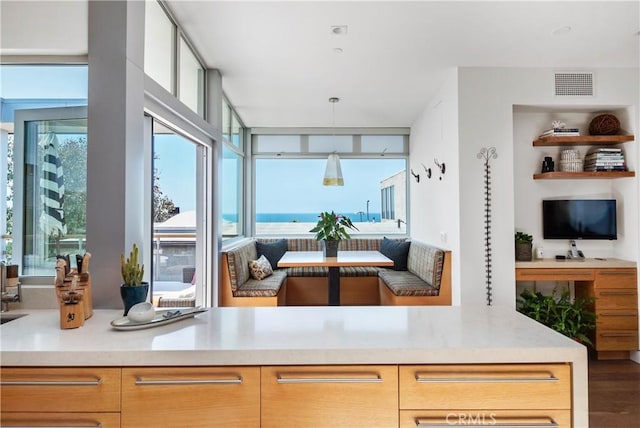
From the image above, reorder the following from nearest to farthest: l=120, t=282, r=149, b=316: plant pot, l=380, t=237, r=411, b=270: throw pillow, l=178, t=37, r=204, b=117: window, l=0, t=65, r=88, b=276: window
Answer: l=120, t=282, r=149, b=316: plant pot, l=0, t=65, r=88, b=276: window, l=178, t=37, r=204, b=117: window, l=380, t=237, r=411, b=270: throw pillow

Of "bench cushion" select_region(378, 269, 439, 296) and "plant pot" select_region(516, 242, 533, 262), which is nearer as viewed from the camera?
"plant pot" select_region(516, 242, 533, 262)

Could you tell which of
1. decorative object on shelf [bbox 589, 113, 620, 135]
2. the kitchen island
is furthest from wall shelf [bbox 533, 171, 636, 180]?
the kitchen island

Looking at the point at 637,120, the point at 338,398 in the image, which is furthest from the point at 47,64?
the point at 637,120

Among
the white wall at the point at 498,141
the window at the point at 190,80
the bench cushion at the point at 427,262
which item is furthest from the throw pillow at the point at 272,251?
the white wall at the point at 498,141

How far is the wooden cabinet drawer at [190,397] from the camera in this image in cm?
107

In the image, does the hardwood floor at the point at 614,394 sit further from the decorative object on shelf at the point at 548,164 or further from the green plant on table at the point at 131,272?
the green plant on table at the point at 131,272

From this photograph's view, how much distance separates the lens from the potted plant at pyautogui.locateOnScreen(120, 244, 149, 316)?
1443 mm

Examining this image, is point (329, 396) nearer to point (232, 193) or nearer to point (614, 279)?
point (614, 279)

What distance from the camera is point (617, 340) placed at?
3.27m

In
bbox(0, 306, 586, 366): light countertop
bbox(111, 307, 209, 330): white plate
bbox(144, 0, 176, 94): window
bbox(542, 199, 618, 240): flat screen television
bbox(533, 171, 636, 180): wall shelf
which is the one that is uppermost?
bbox(144, 0, 176, 94): window

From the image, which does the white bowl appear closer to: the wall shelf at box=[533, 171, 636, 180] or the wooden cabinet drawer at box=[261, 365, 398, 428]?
the wooden cabinet drawer at box=[261, 365, 398, 428]

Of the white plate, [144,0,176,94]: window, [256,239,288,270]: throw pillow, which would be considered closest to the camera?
→ the white plate

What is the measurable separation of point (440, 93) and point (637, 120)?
185 cm

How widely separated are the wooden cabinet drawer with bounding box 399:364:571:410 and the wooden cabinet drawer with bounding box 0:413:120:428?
90 centimetres
